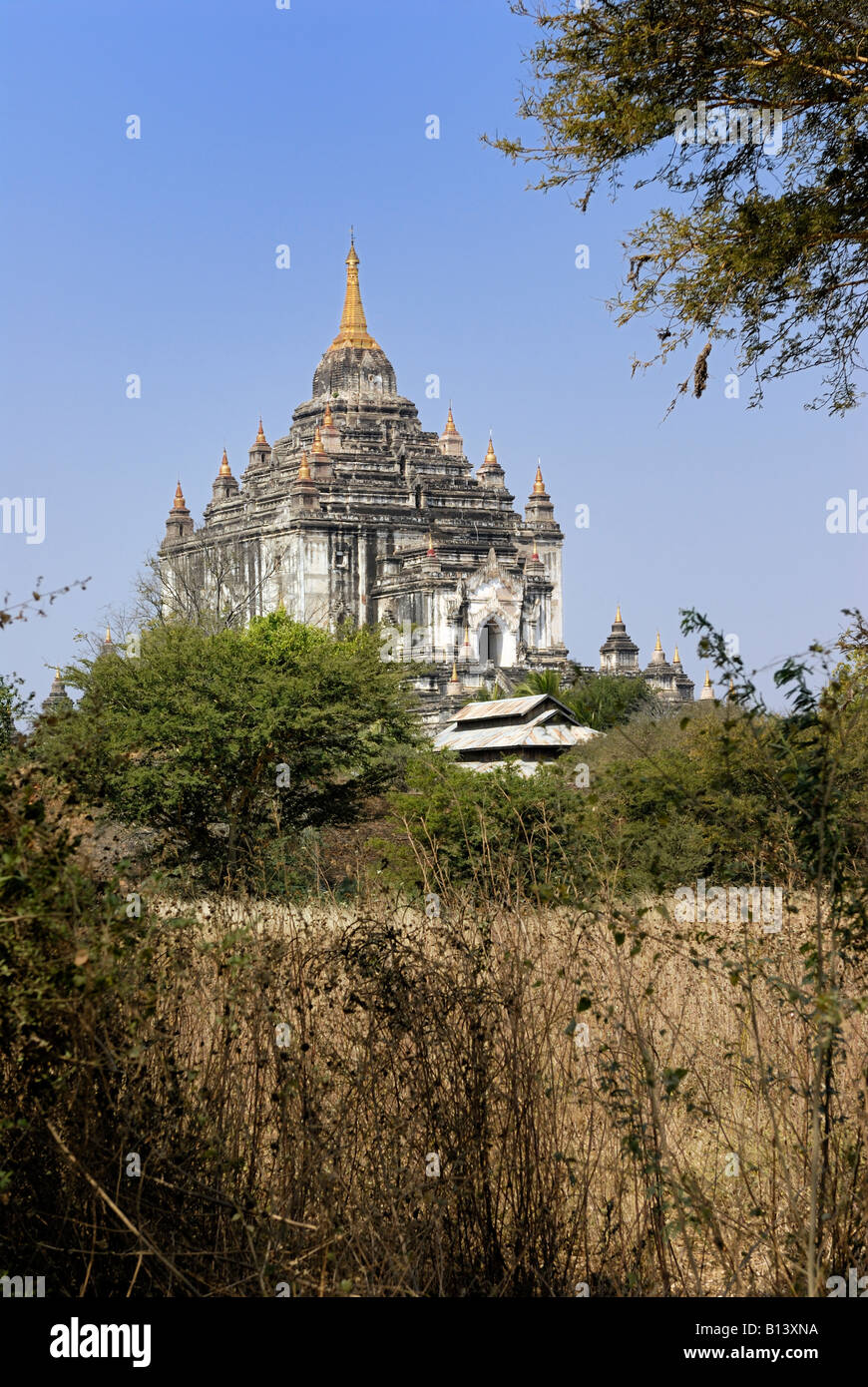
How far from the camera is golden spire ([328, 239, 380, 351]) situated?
57.8 m

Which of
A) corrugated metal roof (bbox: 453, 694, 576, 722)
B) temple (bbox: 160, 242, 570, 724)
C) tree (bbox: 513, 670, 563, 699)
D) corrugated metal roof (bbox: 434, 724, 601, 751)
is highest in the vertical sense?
temple (bbox: 160, 242, 570, 724)

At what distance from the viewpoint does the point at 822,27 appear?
878cm

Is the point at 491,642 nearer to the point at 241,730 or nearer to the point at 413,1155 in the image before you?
the point at 241,730

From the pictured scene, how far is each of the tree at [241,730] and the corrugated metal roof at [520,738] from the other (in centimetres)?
236

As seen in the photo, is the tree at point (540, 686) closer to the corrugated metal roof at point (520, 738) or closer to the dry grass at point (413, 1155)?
the corrugated metal roof at point (520, 738)

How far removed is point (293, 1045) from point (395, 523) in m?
47.2

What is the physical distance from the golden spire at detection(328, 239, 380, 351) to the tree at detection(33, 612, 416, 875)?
120 feet

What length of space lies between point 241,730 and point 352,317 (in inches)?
1663

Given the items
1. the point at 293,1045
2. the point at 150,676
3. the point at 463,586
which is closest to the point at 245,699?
the point at 150,676

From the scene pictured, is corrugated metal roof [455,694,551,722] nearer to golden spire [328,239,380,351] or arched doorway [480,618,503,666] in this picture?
arched doorway [480,618,503,666]

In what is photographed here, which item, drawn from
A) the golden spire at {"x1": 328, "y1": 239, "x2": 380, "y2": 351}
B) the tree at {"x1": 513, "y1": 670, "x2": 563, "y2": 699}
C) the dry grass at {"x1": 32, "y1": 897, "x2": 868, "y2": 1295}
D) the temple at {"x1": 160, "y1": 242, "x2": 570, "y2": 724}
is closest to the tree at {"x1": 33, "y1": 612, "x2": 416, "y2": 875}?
the dry grass at {"x1": 32, "y1": 897, "x2": 868, "y2": 1295}

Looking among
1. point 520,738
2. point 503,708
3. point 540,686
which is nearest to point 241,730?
point 520,738

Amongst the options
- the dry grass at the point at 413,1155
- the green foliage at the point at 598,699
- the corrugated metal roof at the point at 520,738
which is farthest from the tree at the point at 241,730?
the dry grass at the point at 413,1155
